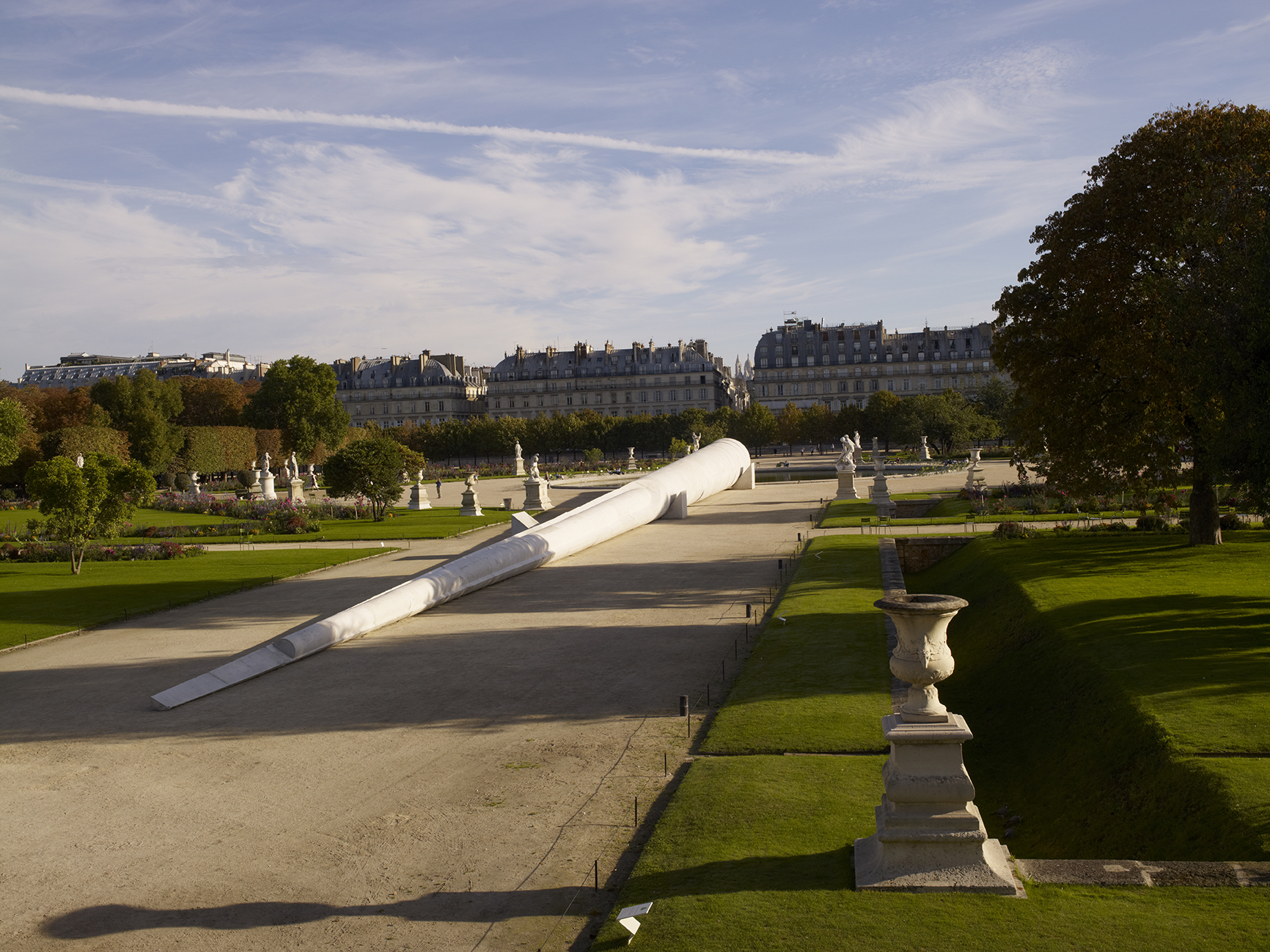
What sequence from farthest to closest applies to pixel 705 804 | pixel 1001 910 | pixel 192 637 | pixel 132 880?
pixel 192 637
pixel 705 804
pixel 132 880
pixel 1001 910

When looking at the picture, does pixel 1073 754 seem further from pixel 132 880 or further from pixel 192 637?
pixel 192 637

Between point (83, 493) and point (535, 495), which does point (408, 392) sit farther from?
Result: point (83, 493)

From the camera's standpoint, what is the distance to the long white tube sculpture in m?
15.4

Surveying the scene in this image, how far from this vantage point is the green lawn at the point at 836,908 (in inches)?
244

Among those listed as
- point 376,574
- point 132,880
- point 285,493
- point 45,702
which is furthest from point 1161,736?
point 285,493

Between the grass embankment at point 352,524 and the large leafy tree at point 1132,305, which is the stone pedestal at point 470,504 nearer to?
the grass embankment at point 352,524

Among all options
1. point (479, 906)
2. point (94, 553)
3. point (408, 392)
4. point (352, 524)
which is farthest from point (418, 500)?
point (408, 392)

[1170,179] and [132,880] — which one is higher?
[1170,179]

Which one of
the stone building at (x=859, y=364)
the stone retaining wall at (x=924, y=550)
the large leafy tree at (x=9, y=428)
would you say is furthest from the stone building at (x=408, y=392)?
the stone retaining wall at (x=924, y=550)

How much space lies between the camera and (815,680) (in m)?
13.3

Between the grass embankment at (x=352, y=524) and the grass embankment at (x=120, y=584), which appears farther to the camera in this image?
the grass embankment at (x=352, y=524)

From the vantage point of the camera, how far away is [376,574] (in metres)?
25.6

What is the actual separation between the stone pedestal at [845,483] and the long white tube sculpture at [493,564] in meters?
5.98

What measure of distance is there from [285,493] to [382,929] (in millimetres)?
51907
